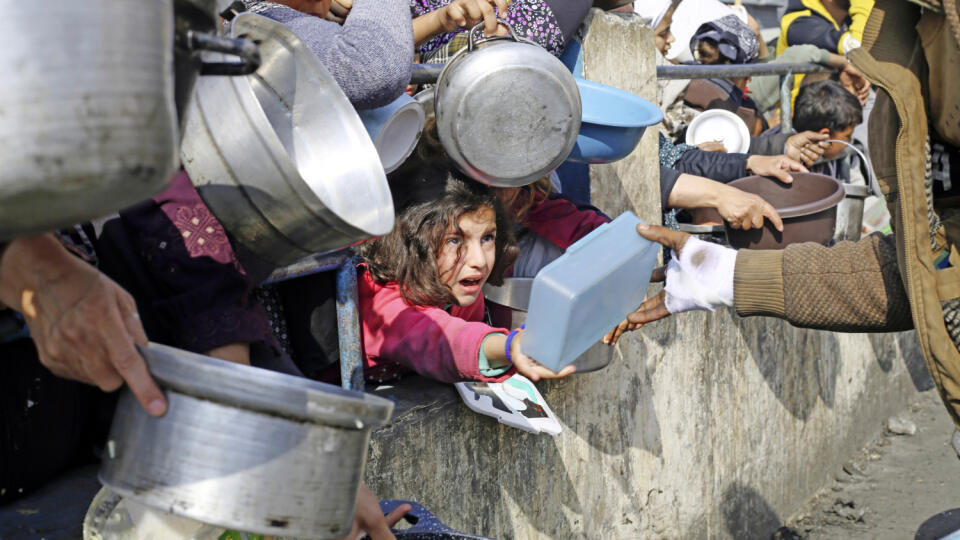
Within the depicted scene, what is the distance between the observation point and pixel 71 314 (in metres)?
1.07

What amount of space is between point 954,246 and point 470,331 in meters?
1.11

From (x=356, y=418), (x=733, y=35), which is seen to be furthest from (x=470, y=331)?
(x=733, y=35)

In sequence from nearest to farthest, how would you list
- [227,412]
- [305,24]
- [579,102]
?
[227,412] → [305,24] → [579,102]

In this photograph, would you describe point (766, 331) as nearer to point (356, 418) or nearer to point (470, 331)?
point (470, 331)

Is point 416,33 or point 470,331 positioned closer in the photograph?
point 470,331

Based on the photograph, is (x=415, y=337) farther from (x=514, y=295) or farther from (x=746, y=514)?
(x=746, y=514)

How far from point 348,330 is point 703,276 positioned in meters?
0.95

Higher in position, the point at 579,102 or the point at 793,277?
the point at 579,102

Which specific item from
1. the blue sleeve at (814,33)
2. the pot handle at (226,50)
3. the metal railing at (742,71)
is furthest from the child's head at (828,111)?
the pot handle at (226,50)

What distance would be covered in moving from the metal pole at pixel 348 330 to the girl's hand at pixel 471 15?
0.67 meters

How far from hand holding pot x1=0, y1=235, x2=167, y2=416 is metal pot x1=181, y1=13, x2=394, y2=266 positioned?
284mm

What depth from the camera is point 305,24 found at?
6.18 ft

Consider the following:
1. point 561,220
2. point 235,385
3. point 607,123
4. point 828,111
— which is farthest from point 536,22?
point 828,111

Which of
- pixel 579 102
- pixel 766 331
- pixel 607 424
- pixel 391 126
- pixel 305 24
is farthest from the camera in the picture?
pixel 766 331
